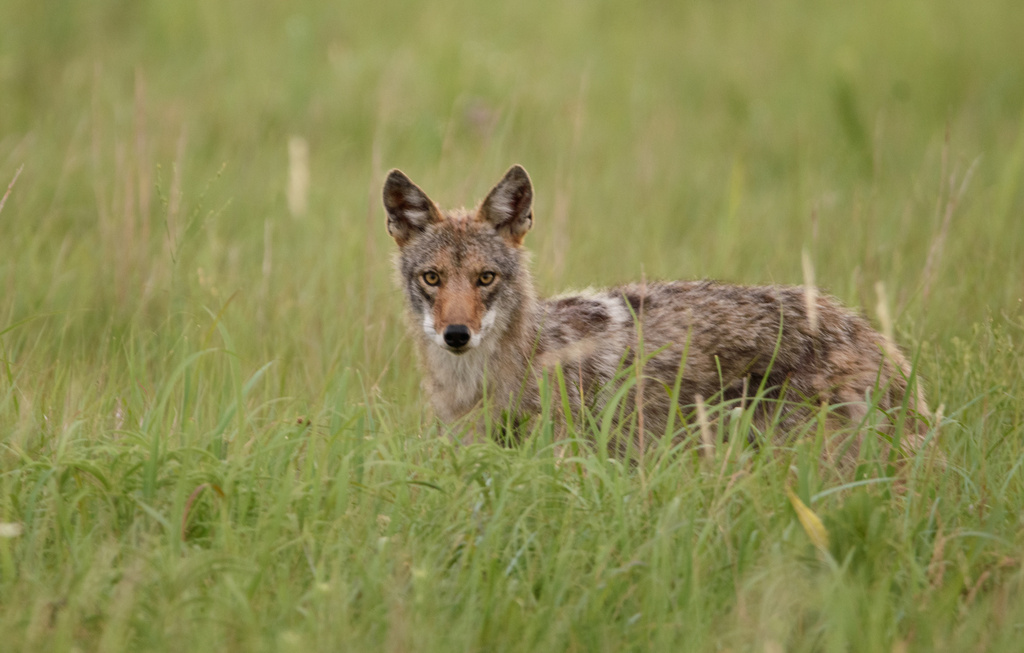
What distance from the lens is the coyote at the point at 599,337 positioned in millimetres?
4836

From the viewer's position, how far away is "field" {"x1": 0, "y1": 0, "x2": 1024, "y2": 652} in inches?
118

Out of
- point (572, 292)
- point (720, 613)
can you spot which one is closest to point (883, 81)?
point (572, 292)

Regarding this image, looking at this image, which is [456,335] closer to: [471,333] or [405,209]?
[471,333]

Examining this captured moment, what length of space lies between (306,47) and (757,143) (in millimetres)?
4458

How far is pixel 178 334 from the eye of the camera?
5.12 metres

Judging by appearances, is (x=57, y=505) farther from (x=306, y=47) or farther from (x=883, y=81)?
(x=883, y=81)

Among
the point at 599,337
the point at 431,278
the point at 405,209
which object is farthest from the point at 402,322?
the point at 599,337

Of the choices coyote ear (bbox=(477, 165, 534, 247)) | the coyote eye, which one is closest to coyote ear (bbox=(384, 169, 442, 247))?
coyote ear (bbox=(477, 165, 534, 247))

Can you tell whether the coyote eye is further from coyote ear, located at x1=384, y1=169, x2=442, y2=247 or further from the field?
the field

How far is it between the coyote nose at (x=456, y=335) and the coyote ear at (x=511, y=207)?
2.94ft

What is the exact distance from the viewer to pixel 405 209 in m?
5.34

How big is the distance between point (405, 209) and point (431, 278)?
54cm

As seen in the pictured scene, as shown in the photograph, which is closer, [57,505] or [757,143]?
[57,505]

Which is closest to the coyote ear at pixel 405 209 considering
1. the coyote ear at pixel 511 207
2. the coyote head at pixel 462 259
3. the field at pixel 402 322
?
the coyote head at pixel 462 259
